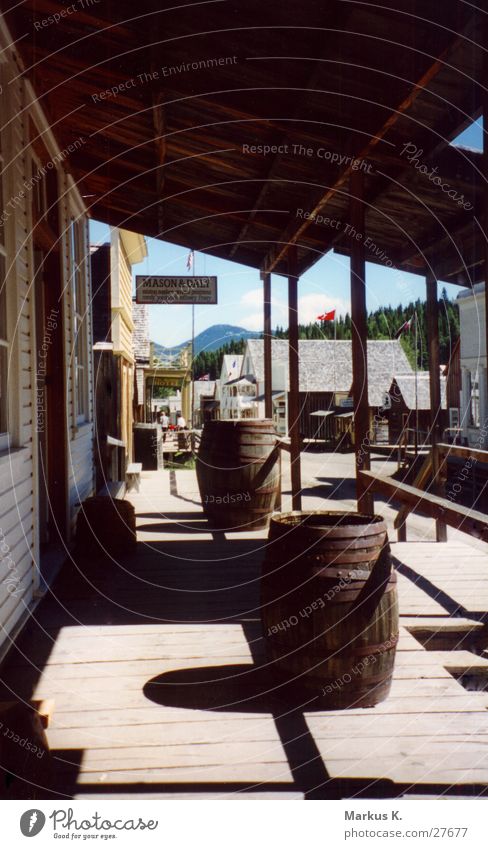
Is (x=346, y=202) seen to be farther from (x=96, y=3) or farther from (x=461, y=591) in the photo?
(x=461, y=591)

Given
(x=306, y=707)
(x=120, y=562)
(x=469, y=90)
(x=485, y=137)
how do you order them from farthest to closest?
(x=120, y=562) < (x=469, y=90) < (x=306, y=707) < (x=485, y=137)

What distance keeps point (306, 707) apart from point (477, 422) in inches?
721

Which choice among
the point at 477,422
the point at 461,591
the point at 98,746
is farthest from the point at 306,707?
the point at 477,422

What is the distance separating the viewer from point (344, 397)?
38.3m

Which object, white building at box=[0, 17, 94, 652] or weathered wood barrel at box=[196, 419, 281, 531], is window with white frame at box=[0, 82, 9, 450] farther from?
weathered wood barrel at box=[196, 419, 281, 531]
